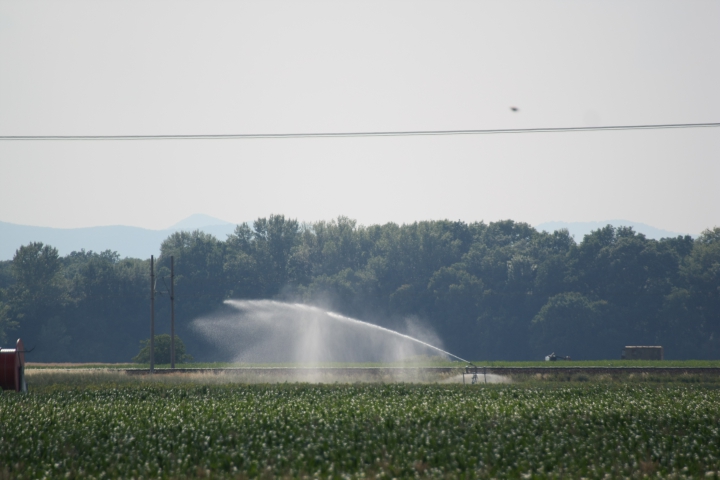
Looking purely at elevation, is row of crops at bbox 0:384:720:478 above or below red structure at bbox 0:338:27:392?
below

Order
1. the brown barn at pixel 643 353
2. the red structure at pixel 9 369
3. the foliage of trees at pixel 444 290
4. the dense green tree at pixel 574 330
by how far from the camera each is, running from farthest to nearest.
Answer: the foliage of trees at pixel 444 290 → the dense green tree at pixel 574 330 → the brown barn at pixel 643 353 → the red structure at pixel 9 369

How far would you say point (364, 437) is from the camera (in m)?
21.8

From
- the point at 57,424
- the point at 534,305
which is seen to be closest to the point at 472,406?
the point at 57,424

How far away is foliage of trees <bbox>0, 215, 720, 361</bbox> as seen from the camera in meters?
100

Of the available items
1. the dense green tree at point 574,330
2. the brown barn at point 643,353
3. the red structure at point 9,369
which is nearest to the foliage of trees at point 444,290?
the dense green tree at point 574,330

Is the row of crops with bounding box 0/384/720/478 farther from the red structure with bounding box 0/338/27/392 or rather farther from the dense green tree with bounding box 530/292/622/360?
the dense green tree with bounding box 530/292/622/360

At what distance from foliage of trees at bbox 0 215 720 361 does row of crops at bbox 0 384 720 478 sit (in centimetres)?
7360

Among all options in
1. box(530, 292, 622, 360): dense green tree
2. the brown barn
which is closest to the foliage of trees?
box(530, 292, 622, 360): dense green tree

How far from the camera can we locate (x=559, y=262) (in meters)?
111

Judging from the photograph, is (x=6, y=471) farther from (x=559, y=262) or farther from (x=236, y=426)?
(x=559, y=262)

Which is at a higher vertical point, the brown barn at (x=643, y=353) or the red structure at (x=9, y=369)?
the red structure at (x=9, y=369)

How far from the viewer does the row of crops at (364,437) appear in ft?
62.7

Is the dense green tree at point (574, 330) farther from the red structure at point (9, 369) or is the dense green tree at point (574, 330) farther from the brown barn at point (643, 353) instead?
the red structure at point (9, 369)

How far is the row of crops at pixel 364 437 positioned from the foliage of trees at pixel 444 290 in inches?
2898
